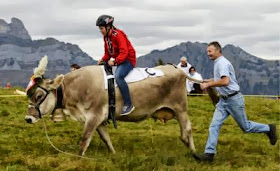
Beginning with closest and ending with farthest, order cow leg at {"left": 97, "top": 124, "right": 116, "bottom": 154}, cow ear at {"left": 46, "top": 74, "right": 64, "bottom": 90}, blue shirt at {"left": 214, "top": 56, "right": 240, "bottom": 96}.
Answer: blue shirt at {"left": 214, "top": 56, "right": 240, "bottom": 96} < cow ear at {"left": 46, "top": 74, "right": 64, "bottom": 90} < cow leg at {"left": 97, "top": 124, "right": 116, "bottom": 154}

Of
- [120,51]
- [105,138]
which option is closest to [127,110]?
[105,138]

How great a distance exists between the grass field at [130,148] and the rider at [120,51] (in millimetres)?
1256

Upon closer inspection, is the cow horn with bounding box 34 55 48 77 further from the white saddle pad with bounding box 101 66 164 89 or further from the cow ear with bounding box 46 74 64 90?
the white saddle pad with bounding box 101 66 164 89

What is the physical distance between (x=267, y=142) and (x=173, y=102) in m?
3.39

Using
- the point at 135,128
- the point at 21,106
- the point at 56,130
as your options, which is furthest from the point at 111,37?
the point at 21,106

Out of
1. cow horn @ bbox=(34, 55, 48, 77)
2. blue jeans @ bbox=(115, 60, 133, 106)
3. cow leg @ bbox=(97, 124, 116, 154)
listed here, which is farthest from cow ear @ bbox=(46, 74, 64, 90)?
cow leg @ bbox=(97, 124, 116, 154)

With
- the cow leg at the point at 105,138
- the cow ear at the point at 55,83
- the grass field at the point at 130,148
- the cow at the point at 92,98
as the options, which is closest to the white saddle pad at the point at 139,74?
the cow at the point at 92,98

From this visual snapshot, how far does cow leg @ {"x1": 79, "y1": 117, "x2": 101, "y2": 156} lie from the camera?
10.2 meters

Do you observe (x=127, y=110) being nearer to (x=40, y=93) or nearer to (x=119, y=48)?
(x=119, y=48)

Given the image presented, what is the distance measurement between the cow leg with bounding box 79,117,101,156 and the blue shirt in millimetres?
2611

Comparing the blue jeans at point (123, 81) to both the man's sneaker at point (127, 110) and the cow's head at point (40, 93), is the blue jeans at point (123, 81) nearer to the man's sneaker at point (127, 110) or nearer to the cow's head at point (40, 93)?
the man's sneaker at point (127, 110)

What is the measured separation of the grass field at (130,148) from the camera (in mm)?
9391

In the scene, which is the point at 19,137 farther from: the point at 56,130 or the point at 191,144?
the point at 191,144

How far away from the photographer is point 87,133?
1026 centimetres
